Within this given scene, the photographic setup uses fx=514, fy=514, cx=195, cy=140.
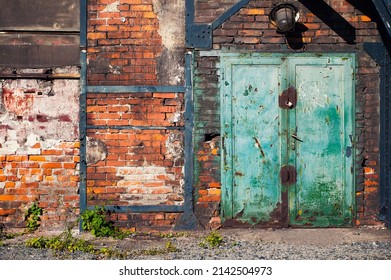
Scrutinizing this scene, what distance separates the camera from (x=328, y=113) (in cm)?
649

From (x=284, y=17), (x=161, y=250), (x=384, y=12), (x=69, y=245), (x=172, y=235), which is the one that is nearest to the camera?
(x=161, y=250)

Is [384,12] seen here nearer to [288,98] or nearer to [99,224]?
[288,98]

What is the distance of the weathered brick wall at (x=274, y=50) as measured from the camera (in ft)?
21.3

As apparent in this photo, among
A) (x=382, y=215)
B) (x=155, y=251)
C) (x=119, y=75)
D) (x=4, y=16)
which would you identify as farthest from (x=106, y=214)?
(x=382, y=215)

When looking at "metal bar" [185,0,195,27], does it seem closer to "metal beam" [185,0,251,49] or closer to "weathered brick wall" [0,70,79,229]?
"metal beam" [185,0,251,49]

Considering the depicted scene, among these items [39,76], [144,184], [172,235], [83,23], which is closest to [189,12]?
[83,23]

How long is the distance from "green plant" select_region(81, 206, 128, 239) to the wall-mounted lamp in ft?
10.4

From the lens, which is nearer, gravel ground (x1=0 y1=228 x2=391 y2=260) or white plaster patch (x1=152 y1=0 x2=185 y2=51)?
gravel ground (x1=0 y1=228 x2=391 y2=260)

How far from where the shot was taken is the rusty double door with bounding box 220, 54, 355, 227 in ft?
21.2

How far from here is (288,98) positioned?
6461mm

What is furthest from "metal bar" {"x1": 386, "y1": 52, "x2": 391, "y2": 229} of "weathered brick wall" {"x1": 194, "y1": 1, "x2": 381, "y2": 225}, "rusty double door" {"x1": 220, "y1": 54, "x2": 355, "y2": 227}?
"rusty double door" {"x1": 220, "y1": 54, "x2": 355, "y2": 227}

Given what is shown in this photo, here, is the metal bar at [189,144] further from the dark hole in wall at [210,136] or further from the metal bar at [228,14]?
the metal bar at [228,14]

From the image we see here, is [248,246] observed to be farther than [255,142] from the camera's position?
→ No

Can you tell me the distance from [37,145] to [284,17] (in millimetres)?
3470
